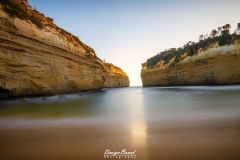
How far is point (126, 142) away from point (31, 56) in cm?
1029

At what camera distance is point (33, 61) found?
9.79 meters

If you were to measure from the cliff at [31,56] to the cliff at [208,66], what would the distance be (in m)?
21.5

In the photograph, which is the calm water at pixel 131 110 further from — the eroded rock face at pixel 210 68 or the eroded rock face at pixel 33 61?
the eroded rock face at pixel 210 68

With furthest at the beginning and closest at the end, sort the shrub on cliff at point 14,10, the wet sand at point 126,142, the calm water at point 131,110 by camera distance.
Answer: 1. the shrub on cliff at point 14,10
2. the calm water at point 131,110
3. the wet sand at point 126,142

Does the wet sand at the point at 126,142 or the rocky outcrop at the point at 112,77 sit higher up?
the rocky outcrop at the point at 112,77

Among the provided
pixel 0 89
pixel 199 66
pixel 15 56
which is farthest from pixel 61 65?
pixel 199 66

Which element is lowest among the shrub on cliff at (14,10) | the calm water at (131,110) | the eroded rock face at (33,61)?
the calm water at (131,110)

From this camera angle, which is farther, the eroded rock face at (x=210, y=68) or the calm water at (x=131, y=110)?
the eroded rock face at (x=210, y=68)

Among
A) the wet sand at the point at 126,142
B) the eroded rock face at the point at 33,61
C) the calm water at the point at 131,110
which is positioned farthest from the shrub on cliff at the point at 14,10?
the wet sand at the point at 126,142

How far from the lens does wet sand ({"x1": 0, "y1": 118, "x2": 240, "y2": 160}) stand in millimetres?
1877

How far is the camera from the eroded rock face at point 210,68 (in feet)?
64.7

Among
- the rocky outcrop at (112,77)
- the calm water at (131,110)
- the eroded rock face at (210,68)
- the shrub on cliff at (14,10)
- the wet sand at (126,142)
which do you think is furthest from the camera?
the rocky outcrop at (112,77)

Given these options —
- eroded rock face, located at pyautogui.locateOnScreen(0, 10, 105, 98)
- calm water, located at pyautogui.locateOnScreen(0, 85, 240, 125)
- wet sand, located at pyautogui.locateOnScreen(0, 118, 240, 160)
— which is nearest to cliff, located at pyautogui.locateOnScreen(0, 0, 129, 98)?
eroded rock face, located at pyautogui.locateOnScreen(0, 10, 105, 98)

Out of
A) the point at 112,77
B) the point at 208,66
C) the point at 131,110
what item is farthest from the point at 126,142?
the point at 112,77
